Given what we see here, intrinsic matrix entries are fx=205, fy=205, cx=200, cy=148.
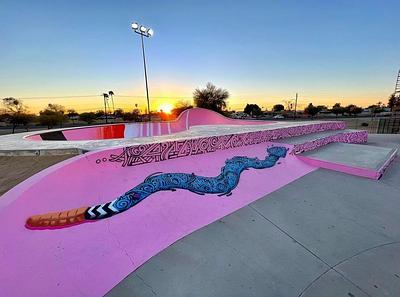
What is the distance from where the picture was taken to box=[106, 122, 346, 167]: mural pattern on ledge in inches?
145

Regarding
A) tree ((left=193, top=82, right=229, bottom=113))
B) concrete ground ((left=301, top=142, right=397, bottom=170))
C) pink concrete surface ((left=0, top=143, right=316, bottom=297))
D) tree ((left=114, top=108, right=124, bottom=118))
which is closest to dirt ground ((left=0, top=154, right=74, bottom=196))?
pink concrete surface ((left=0, top=143, right=316, bottom=297))

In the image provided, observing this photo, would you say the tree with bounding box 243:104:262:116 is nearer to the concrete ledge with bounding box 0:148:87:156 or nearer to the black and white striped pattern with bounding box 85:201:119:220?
the concrete ledge with bounding box 0:148:87:156

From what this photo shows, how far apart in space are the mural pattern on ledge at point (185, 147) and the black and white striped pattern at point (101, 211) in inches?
33.6

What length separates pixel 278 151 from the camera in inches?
227

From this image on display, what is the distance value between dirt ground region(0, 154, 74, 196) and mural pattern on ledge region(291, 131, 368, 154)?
594 centimetres

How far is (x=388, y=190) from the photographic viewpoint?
4270 mm

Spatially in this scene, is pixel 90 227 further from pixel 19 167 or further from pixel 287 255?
pixel 287 255

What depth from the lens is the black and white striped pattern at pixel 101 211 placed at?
271 cm

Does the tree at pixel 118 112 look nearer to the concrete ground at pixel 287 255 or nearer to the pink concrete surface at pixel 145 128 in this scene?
the pink concrete surface at pixel 145 128

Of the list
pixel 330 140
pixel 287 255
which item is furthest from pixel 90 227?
pixel 330 140

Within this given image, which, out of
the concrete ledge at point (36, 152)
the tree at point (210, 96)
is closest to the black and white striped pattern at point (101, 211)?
the concrete ledge at point (36, 152)

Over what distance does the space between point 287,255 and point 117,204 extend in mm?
2362

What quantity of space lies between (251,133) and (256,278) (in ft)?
13.6

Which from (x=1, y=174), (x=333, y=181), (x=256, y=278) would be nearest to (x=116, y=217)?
(x=256, y=278)
